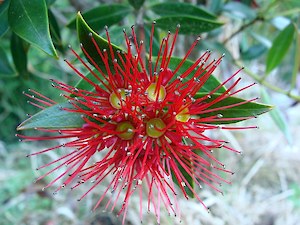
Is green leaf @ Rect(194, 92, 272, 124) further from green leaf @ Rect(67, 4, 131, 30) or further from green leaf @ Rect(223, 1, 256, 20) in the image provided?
green leaf @ Rect(223, 1, 256, 20)

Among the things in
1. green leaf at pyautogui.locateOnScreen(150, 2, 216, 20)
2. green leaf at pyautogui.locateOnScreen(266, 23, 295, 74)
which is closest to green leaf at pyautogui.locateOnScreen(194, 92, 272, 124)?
green leaf at pyautogui.locateOnScreen(150, 2, 216, 20)

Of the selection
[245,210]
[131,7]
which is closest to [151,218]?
[245,210]

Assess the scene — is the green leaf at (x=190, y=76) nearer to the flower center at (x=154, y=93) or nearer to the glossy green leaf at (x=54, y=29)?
the flower center at (x=154, y=93)

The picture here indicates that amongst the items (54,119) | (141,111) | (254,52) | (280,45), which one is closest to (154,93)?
(141,111)

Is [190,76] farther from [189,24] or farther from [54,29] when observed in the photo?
[54,29]

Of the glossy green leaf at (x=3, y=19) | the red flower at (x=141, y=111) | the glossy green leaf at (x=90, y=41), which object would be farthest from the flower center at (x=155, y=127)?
the glossy green leaf at (x=3, y=19)

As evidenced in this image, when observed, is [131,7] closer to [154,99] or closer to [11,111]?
[154,99]
